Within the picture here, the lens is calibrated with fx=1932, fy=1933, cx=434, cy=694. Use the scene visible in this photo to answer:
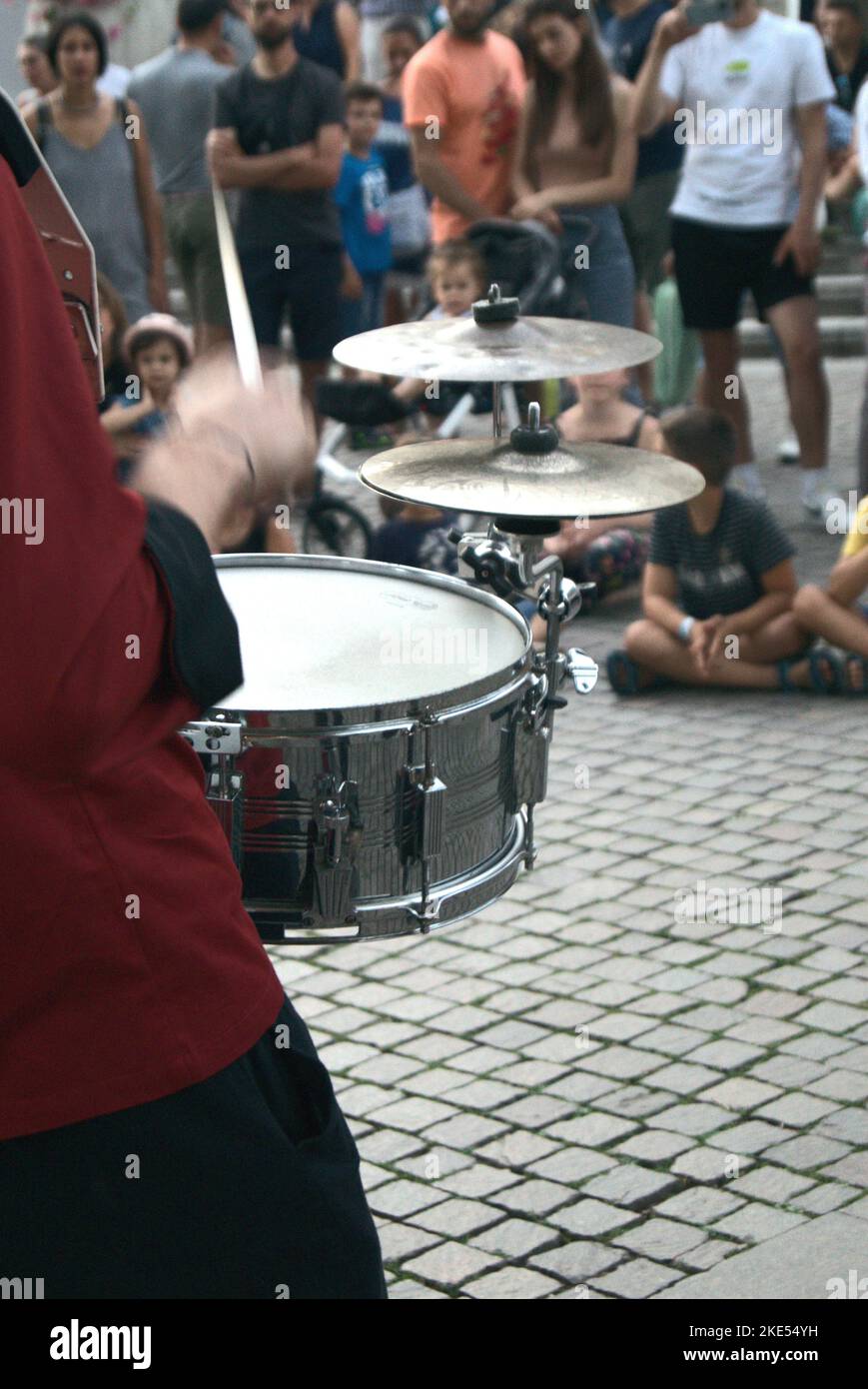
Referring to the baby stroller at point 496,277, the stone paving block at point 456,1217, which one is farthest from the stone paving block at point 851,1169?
the baby stroller at point 496,277

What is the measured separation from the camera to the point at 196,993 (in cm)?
157

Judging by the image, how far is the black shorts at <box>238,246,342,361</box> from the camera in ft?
24.2

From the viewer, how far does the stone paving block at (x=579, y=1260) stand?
9.61 feet

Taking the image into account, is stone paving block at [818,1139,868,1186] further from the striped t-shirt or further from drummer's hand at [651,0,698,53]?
drummer's hand at [651,0,698,53]

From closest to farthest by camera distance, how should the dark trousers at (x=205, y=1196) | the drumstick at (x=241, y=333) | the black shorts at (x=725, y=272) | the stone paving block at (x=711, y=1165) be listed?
the dark trousers at (x=205, y=1196) → the drumstick at (x=241, y=333) → the stone paving block at (x=711, y=1165) → the black shorts at (x=725, y=272)

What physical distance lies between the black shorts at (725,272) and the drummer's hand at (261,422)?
5669 millimetres

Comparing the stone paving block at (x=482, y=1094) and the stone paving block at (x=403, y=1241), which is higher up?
the stone paving block at (x=403, y=1241)

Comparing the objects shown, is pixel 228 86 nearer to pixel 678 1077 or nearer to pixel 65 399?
pixel 678 1077

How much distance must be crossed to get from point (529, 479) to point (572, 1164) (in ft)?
3.78

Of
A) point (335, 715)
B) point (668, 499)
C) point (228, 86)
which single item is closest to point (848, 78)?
point (228, 86)

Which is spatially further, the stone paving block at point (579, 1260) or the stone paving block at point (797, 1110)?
the stone paving block at point (797, 1110)

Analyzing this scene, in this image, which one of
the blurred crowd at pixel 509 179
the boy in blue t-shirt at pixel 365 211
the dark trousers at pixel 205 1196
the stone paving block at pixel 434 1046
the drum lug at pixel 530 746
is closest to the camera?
the dark trousers at pixel 205 1196

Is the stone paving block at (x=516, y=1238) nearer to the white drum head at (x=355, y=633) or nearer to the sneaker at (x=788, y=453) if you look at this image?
the white drum head at (x=355, y=633)
